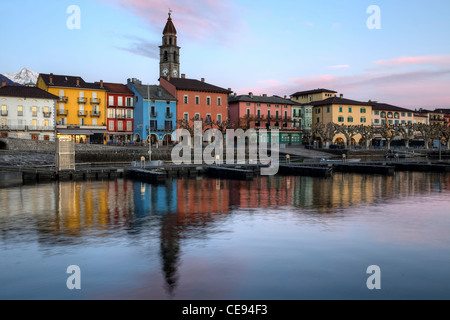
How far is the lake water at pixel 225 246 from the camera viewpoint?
459 inches

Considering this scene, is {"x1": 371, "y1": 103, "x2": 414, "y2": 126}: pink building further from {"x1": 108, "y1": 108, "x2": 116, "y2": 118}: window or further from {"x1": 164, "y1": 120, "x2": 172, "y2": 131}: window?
{"x1": 108, "y1": 108, "x2": 116, "y2": 118}: window

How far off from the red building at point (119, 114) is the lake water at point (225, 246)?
5180 centimetres

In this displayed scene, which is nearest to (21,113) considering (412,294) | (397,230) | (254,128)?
(254,128)

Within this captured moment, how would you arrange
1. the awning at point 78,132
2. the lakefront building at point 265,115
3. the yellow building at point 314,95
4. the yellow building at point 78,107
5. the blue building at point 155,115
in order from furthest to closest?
1. the yellow building at point 314,95
2. the lakefront building at point 265,115
3. the blue building at point 155,115
4. the yellow building at point 78,107
5. the awning at point 78,132

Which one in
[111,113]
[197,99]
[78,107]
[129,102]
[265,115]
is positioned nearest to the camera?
[78,107]

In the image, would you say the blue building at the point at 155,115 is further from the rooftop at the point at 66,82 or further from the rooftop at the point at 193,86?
the rooftop at the point at 66,82

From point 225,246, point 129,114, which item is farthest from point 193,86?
point 225,246

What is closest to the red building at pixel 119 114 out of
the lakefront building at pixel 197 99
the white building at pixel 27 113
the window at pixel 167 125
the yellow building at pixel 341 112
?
the window at pixel 167 125

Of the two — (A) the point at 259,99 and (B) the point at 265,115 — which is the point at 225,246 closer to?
(B) the point at 265,115

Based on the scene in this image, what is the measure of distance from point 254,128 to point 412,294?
81783 mm

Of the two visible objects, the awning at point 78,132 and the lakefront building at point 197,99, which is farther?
the lakefront building at point 197,99

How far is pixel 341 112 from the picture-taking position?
342 feet

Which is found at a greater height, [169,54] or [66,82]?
[169,54]

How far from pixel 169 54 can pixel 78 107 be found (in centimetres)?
3645
